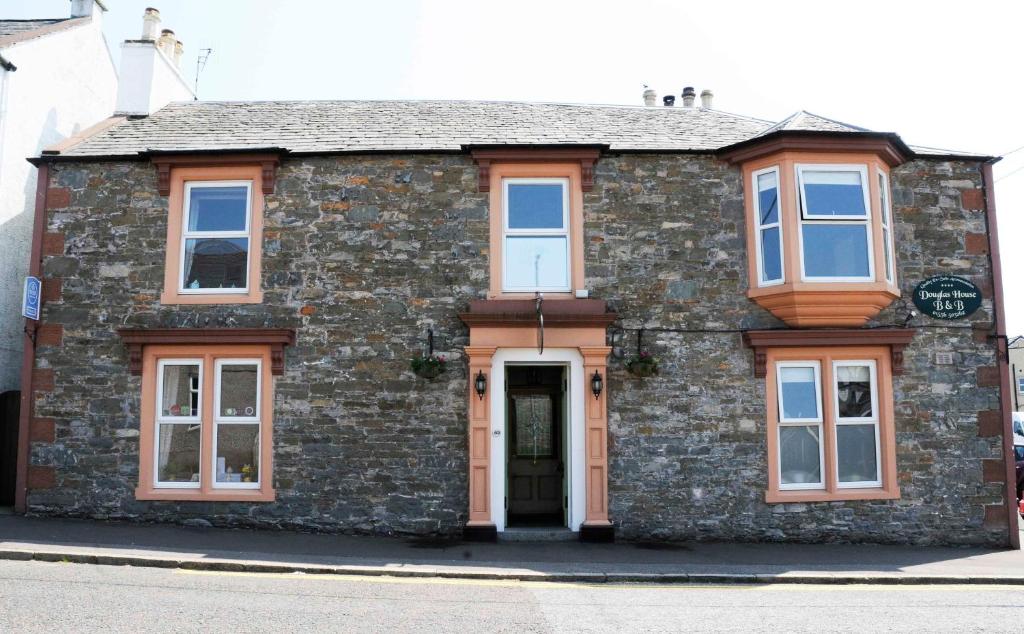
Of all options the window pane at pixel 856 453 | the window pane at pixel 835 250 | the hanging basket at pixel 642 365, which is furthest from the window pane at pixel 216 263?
the window pane at pixel 856 453

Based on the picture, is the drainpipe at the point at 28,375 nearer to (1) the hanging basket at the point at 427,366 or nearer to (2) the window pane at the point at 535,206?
(1) the hanging basket at the point at 427,366

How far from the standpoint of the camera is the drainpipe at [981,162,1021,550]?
11.0m

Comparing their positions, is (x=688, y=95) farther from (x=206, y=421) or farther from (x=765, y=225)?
(x=206, y=421)

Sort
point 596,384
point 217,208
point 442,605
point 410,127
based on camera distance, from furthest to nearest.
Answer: point 410,127
point 217,208
point 596,384
point 442,605

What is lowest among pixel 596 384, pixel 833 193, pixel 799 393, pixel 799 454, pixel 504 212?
pixel 799 454

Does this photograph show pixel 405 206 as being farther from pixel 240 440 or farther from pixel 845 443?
pixel 845 443

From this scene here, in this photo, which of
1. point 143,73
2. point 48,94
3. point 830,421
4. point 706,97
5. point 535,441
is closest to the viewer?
point 830,421

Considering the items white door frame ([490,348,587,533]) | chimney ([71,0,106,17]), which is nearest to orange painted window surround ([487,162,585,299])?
white door frame ([490,348,587,533])

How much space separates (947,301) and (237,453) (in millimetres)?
10352

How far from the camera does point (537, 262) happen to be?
11.4m

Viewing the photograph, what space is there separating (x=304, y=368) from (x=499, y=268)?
121 inches

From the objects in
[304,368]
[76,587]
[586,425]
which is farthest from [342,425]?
[76,587]

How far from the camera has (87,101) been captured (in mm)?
14633

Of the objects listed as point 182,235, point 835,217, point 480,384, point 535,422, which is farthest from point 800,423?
point 182,235
